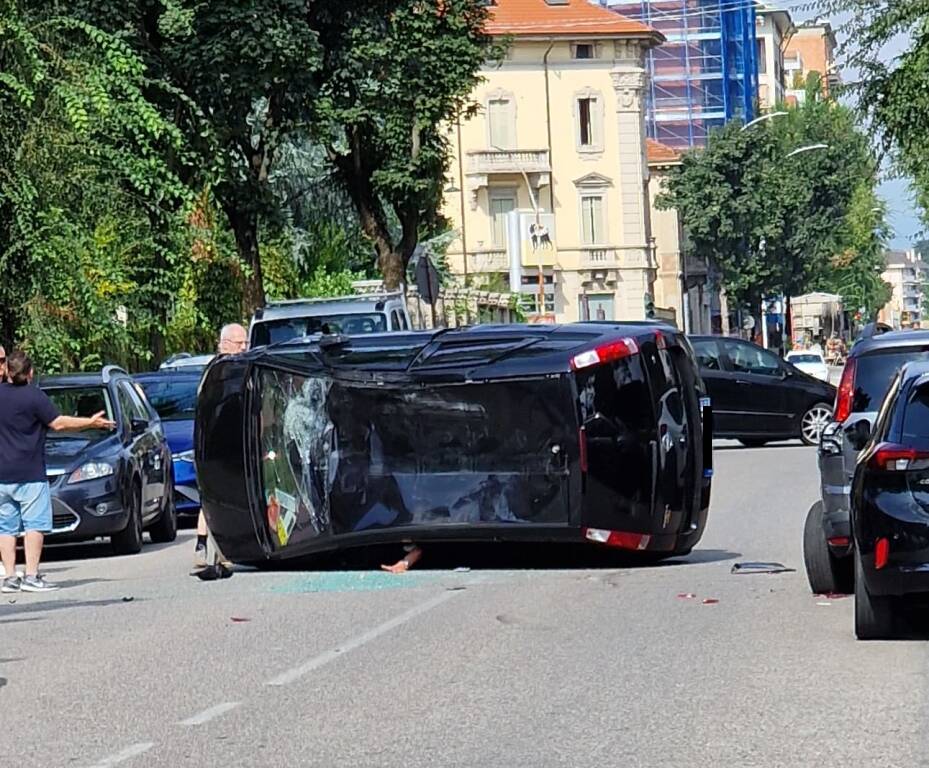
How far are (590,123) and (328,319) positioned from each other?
6147 centimetres

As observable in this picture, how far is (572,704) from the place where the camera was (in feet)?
31.8

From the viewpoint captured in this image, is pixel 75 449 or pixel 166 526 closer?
pixel 75 449

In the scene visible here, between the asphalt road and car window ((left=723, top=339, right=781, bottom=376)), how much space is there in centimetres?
1778

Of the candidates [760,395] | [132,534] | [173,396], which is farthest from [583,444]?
[760,395]

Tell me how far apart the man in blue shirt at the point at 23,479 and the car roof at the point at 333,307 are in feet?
41.9

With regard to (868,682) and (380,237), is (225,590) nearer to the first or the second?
(868,682)

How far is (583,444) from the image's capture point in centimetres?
1598

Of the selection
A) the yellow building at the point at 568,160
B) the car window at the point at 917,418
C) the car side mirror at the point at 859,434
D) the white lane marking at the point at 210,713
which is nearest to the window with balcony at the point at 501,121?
the yellow building at the point at 568,160

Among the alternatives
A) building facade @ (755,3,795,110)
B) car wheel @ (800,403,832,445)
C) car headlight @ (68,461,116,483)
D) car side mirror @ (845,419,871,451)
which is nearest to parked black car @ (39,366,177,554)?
car headlight @ (68,461,116,483)

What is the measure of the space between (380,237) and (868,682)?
34914 mm

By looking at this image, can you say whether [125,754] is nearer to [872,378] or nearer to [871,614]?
[871,614]

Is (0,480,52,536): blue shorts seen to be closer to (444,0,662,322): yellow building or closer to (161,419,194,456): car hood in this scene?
(161,419,194,456): car hood

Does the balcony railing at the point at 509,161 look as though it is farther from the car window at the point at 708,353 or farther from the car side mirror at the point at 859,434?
the car side mirror at the point at 859,434

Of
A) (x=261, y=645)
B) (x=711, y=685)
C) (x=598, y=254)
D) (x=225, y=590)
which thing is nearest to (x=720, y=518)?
(x=225, y=590)
